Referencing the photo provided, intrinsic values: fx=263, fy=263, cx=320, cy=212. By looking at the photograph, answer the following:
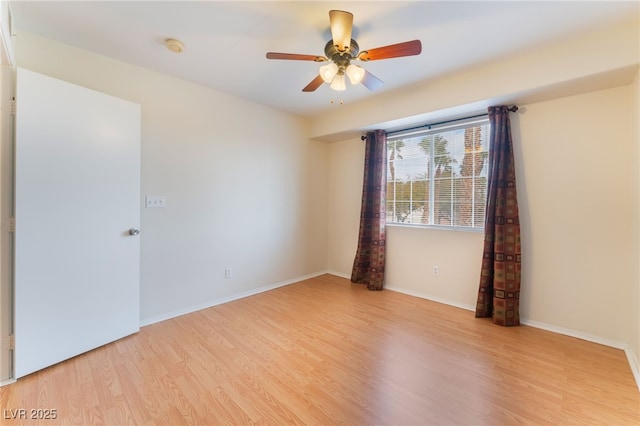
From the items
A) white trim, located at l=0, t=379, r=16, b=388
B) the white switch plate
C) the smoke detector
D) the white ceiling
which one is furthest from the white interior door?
the smoke detector

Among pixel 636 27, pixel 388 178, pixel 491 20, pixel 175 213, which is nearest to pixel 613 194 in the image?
pixel 636 27

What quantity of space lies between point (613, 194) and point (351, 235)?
293cm

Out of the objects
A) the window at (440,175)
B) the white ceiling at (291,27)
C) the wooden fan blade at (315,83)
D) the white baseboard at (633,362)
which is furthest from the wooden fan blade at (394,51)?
the white baseboard at (633,362)

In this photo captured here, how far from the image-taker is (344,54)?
6.44 ft

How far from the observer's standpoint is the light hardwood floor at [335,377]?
157cm

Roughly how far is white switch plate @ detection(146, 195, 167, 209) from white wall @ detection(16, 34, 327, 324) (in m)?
0.05

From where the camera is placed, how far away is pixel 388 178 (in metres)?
3.87

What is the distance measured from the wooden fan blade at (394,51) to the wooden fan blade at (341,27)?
141mm

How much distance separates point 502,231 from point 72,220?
3.90 meters

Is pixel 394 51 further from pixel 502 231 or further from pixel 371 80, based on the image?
pixel 502 231

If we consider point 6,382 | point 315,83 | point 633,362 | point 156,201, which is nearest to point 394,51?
point 315,83

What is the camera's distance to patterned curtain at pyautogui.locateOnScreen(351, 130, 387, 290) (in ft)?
12.2

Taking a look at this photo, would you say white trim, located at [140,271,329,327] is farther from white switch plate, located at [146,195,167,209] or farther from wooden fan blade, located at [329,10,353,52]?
wooden fan blade, located at [329,10,353,52]

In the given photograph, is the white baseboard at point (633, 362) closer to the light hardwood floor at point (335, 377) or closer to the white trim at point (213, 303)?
the light hardwood floor at point (335, 377)
